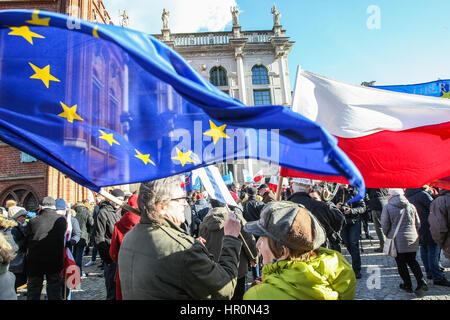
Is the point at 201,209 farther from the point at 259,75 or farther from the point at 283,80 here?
the point at 259,75

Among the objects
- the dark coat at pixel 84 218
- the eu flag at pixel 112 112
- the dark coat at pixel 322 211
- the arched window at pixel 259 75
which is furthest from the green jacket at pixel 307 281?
the arched window at pixel 259 75

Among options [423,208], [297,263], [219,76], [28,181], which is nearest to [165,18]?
[219,76]

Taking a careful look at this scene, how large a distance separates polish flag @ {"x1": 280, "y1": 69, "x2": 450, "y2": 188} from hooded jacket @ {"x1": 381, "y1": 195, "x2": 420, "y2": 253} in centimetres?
251

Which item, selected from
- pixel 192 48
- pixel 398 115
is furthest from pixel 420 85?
pixel 192 48

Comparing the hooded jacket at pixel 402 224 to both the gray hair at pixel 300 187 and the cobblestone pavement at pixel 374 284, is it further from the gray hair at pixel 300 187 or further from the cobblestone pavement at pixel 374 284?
the gray hair at pixel 300 187

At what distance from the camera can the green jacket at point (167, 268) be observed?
1.65m

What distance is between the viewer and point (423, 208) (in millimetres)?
5738

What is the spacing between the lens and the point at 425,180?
2666 mm

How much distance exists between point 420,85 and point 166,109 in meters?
3.97

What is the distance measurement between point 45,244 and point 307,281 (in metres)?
4.41

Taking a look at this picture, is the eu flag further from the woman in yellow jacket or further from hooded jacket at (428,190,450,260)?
hooded jacket at (428,190,450,260)

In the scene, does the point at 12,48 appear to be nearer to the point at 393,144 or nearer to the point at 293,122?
the point at 293,122

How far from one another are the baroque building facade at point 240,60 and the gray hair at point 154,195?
77.9ft

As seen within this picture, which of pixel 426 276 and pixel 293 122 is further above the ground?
pixel 293 122
